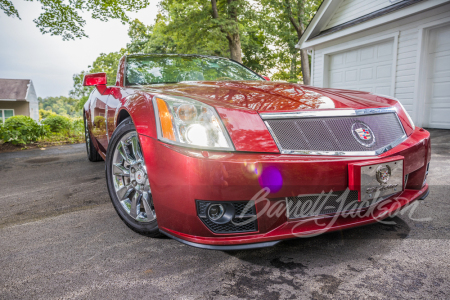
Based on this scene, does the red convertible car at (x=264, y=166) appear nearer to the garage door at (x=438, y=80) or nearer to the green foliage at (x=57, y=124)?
the garage door at (x=438, y=80)

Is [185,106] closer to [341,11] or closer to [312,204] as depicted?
[312,204]

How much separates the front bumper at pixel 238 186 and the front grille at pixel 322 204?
0.03 meters

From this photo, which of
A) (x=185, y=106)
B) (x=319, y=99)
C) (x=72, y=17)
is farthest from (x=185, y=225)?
(x=72, y=17)

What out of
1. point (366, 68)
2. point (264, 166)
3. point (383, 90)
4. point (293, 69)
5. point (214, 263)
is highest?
point (293, 69)

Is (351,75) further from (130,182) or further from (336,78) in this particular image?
(130,182)

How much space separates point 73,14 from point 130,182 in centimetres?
1358

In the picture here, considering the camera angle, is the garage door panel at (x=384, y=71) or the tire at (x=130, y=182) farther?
the garage door panel at (x=384, y=71)

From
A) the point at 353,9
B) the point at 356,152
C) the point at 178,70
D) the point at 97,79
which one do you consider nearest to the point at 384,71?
the point at 353,9

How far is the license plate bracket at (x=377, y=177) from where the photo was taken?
4.93 ft

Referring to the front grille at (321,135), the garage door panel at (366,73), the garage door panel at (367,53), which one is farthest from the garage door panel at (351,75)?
the front grille at (321,135)

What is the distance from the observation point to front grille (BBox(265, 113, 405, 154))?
156 centimetres

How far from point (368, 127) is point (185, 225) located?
116cm

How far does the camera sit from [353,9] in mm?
9078

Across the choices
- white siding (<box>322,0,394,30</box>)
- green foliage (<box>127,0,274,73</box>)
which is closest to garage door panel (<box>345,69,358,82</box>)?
white siding (<box>322,0,394,30</box>)
